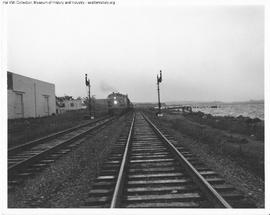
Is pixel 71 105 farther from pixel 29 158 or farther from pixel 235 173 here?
pixel 235 173

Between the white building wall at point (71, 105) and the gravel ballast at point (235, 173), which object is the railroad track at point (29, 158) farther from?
the white building wall at point (71, 105)

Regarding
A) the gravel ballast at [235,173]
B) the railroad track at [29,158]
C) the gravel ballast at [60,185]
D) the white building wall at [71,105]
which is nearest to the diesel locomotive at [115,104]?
the railroad track at [29,158]

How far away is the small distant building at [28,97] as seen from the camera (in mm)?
23234

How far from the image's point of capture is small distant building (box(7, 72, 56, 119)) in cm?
2323

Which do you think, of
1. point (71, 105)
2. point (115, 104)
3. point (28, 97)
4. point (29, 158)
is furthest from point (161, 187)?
point (71, 105)

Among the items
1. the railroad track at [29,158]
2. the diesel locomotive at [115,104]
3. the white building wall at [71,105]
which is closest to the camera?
the railroad track at [29,158]

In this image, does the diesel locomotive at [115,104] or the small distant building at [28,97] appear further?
the diesel locomotive at [115,104]

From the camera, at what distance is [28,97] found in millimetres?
26406

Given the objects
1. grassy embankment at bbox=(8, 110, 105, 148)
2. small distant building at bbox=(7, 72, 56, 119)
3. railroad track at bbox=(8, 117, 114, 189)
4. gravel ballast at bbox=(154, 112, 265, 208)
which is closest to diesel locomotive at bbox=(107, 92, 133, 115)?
small distant building at bbox=(7, 72, 56, 119)
